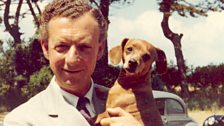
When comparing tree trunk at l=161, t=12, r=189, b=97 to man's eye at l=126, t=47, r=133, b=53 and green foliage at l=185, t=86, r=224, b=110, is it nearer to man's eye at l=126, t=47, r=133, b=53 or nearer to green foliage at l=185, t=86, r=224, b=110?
green foliage at l=185, t=86, r=224, b=110

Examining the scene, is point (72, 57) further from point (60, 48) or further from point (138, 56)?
point (138, 56)

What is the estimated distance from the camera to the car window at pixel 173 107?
320 centimetres

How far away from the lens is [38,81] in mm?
3451

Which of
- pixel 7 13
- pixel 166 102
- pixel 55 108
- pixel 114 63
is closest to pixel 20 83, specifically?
pixel 7 13

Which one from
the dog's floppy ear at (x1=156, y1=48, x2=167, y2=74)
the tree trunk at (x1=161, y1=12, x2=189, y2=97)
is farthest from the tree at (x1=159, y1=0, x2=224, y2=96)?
the dog's floppy ear at (x1=156, y1=48, x2=167, y2=74)

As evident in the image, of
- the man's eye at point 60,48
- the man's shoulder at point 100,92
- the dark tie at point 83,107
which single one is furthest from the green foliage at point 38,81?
the man's eye at point 60,48

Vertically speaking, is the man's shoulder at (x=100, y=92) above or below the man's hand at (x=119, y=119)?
above

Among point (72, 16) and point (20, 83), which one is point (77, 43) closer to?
point (72, 16)

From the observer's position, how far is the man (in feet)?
2.86

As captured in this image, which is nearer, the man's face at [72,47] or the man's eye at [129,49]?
the man's face at [72,47]

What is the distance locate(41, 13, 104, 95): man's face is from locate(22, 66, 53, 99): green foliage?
97.7 inches

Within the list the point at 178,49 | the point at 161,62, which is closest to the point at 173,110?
the point at 178,49

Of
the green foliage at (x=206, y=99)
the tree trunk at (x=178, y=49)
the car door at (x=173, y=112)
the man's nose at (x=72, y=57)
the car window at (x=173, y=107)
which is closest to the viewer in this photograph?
the man's nose at (x=72, y=57)

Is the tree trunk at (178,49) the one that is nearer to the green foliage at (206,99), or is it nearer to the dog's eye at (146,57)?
the green foliage at (206,99)
